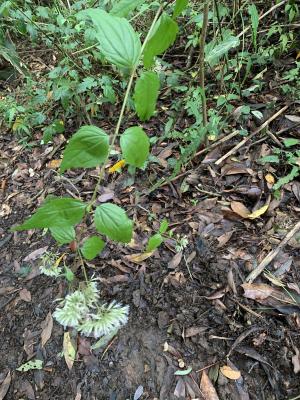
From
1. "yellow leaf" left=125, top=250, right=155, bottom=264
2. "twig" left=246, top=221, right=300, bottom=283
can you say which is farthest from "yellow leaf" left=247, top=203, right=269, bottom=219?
"yellow leaf" left=125, top=250, right=155, bottom=264

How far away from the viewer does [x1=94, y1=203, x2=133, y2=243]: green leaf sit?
1.05 m

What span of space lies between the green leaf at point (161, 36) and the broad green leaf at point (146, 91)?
0.12 ft

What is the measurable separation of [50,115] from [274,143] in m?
1.63

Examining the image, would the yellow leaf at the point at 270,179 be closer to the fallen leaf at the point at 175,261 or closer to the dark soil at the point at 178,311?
the dark soil at the point at 178,311

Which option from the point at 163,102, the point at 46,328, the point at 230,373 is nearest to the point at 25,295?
the point at 46,328

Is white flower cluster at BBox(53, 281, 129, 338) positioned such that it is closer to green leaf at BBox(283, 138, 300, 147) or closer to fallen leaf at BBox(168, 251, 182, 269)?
fallen leaf at BBox(168, 251, 182, 269)

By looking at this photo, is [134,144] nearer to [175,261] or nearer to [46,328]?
[175,261]

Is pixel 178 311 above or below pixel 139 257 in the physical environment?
below

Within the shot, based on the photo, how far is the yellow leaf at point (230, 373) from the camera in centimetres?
156

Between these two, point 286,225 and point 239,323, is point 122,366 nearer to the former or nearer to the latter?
point 239,323

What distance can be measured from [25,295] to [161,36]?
5.04ft

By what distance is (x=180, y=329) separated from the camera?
171 centimetres

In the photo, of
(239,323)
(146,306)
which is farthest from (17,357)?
(239,323)

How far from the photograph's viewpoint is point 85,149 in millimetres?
970
